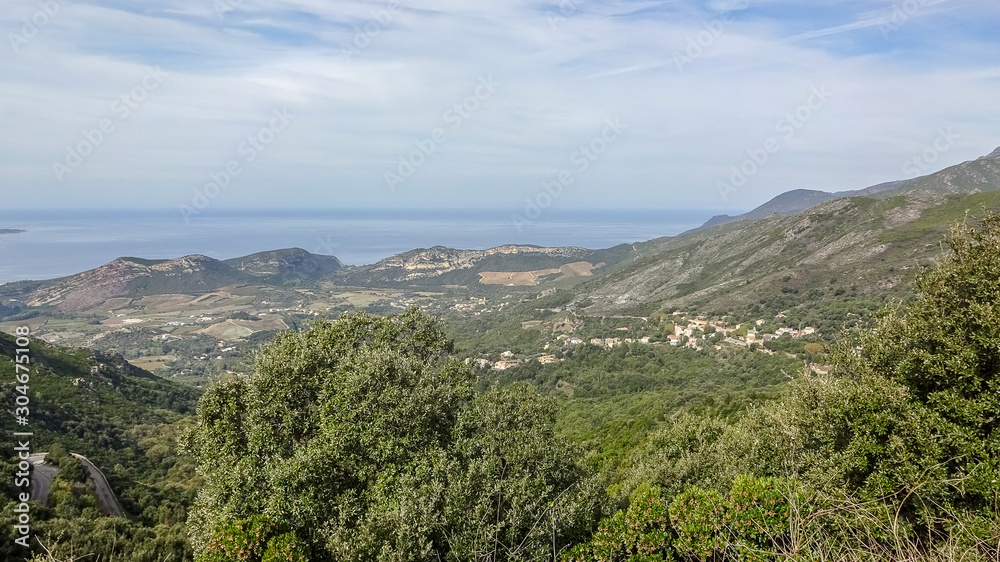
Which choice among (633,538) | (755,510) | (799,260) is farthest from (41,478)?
(799,260)

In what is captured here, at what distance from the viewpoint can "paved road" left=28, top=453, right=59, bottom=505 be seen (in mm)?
19797

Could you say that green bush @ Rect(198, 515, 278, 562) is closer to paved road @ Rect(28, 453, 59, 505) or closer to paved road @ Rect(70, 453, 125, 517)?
paved road @ Rect(28, 453, 59, 505)

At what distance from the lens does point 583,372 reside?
8175 centimetres

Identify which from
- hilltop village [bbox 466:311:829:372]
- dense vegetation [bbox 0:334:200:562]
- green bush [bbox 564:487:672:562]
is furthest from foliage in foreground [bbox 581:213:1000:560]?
hilltop village [bbox 466:311:829:372]

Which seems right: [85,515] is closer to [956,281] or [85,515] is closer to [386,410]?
[386,410]

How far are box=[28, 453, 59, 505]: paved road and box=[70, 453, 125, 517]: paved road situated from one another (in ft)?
5.05

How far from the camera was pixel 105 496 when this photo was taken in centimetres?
2245

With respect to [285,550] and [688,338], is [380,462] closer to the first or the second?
[285,550]

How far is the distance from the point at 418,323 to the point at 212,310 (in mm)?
195579

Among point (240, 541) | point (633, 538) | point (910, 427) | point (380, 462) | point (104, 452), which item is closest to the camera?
point (240, 541)

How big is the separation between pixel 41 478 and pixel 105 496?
112 inches

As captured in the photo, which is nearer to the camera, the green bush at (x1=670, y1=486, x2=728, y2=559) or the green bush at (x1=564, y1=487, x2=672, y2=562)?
the green bush at (x1=670, y1=486, x2=728, y2=559)

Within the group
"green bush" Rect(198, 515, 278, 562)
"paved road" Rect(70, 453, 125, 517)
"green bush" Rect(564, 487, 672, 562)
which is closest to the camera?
"green bush" Rect(198, 515, 278, 562)

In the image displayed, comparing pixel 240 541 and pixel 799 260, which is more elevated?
pixel 240 541
